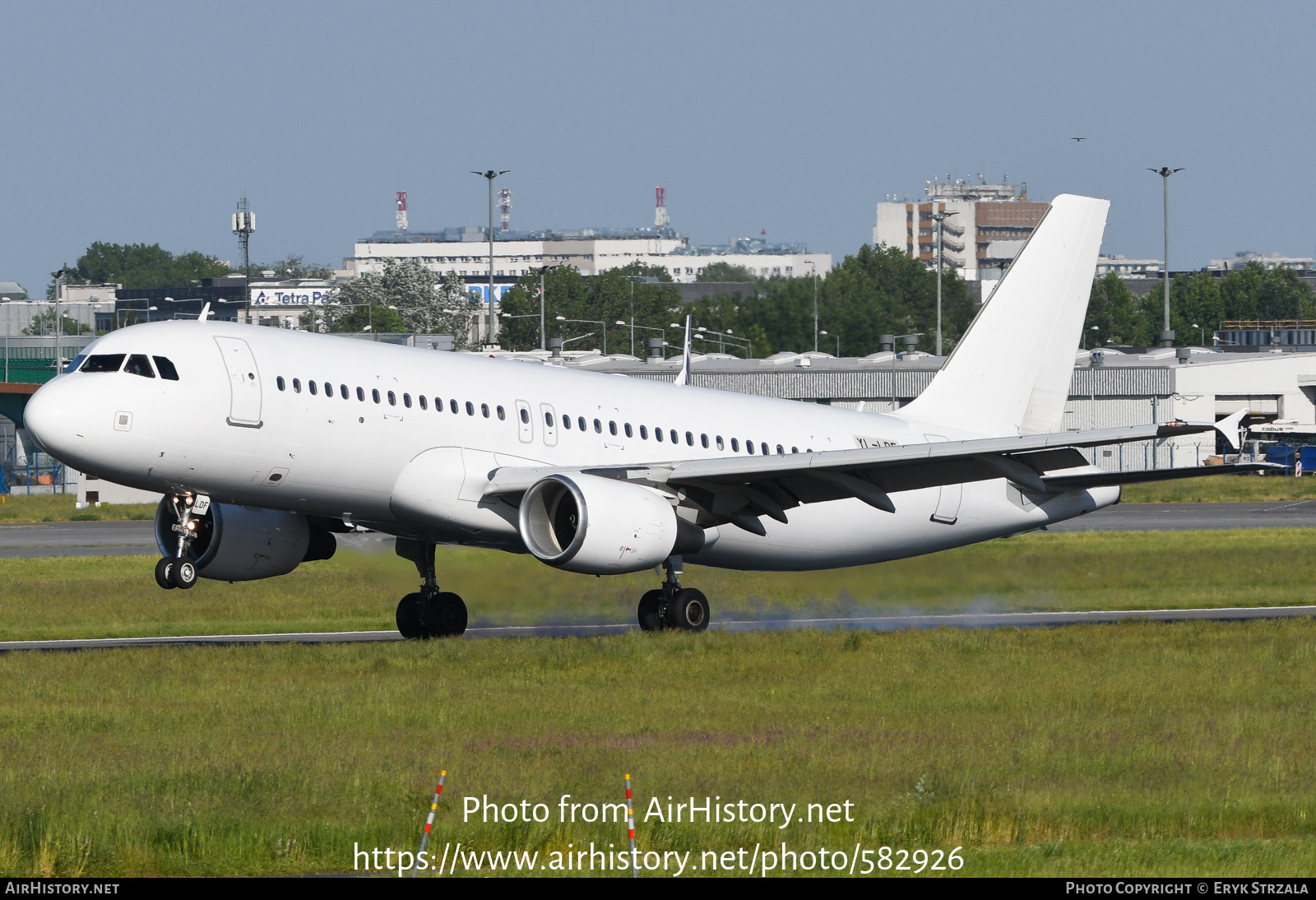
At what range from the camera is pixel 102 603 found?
37.2m

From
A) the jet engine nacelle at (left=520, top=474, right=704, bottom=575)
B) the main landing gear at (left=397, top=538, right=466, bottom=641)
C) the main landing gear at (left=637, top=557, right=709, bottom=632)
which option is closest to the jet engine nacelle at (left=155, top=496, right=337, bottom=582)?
the main landing gear at (left=397, top=538, right=466, bottom=641)

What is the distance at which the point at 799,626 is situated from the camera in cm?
3328

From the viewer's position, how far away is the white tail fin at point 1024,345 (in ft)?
113

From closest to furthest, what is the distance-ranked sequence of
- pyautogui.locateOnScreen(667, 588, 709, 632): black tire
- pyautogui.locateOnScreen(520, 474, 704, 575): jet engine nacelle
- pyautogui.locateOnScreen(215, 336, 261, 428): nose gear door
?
pyautogui.locateOnScreen(215, 336, 261, 428): nose gear door < pyautogui.locateOnScreen(520, 474, 704, 575): jet engine nacelle < pyautogui.locateOnScreen(667, 588, 709, 632): black tire

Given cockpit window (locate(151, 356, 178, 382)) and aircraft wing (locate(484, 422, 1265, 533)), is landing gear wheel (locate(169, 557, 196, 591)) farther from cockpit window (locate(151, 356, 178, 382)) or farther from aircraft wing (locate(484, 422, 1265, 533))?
aircraft wing (locate(484, 422, 1265, 533))

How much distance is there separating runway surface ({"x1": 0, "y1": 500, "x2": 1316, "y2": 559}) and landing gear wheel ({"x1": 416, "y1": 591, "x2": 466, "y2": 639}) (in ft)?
87.9

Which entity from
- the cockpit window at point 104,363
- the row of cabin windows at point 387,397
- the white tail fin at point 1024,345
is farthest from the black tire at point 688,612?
the cockpit window at point 104,363

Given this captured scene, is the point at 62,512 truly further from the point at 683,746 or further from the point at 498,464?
the point at 683,746

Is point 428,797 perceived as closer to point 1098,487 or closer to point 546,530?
point 546,530

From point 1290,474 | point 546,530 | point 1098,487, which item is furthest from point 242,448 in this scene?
point 1290,474

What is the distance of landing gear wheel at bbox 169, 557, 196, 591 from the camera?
81.9ft

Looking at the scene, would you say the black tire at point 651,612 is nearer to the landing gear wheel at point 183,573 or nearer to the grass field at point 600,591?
the grass field at point 600,591
